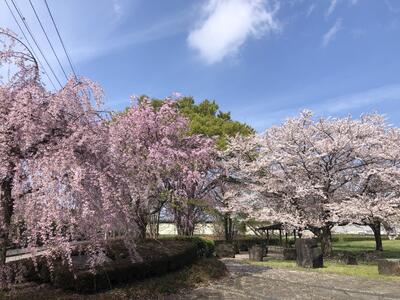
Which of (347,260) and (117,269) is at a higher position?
(117,269)

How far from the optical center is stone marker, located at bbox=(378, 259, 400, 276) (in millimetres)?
13789

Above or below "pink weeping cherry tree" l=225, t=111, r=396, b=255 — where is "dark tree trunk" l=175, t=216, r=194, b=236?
below

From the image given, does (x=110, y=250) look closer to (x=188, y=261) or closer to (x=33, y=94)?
(x=188, y=261)

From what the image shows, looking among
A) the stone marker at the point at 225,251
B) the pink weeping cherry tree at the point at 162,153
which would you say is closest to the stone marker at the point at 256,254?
the stone marker at the point at 225,251

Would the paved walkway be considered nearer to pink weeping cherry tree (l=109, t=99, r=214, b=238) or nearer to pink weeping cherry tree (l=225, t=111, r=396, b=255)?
pink weeping cherry tree (l=109, t=99, r=214, b=238)

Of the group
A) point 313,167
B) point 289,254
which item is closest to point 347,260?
point 289,254

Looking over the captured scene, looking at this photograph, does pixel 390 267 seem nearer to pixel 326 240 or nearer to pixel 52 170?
pixel 326 240

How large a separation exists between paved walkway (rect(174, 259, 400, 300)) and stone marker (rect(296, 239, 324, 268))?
2125mm

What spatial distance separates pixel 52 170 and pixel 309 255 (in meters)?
12.2

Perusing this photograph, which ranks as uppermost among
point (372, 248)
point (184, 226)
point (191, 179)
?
point (191, 179)

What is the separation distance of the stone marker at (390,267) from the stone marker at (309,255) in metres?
2.57

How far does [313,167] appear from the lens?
21.5 metres

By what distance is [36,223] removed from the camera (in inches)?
264

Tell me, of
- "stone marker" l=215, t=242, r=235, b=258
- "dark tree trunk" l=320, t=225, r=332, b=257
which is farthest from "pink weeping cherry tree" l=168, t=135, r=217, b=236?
"dark tree trunk" l=320, t=225, r=332, b=257
